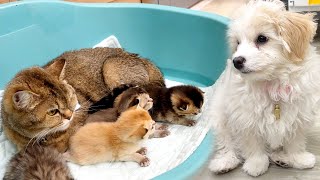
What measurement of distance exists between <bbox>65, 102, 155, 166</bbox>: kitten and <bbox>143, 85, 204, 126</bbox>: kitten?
0.17 metres

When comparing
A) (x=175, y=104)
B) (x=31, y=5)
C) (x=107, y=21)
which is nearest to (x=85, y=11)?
(x=107, y=21)

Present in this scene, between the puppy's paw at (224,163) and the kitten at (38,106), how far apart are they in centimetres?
57

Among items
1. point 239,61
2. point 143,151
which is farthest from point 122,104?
point 239,61

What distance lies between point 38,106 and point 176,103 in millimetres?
507

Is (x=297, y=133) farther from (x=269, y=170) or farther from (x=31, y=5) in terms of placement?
(x=31, y=5)

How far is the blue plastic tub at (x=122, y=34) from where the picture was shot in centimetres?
187

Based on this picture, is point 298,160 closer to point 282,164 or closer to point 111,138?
point 282,164

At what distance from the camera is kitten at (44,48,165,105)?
5.25 ft

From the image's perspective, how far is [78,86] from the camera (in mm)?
1587

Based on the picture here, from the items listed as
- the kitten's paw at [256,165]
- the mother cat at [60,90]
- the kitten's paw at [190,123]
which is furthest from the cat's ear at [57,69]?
the kitten's paw at [256,165]

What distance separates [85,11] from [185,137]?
0.89 metres

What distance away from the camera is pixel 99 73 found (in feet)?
5.41

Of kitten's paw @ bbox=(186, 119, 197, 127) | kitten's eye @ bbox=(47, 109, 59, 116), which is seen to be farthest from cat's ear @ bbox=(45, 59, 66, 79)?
kitten's paw @ bbox=(186, 119, 197, 127)

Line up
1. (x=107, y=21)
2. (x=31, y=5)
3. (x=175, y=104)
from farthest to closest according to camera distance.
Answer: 1. (x=107, y=21)
2. (x=31, y=5)
3. (x=175, y=104)
